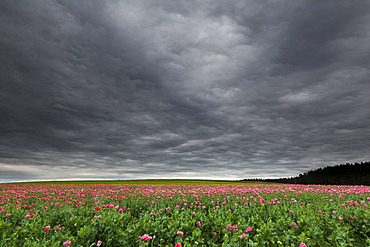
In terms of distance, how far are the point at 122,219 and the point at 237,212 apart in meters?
4.68

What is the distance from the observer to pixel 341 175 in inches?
3204

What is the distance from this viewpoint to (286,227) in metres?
6.46

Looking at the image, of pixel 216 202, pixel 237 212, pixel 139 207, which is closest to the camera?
pixel 237 212

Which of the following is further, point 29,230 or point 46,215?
point 46,215

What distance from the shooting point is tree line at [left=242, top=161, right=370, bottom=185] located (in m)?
73.1

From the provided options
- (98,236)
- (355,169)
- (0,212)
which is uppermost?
(355,169)

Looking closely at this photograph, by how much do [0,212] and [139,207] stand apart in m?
5.34

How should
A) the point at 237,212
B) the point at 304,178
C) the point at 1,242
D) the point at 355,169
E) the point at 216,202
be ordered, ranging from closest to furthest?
the point at 1,242
the point at 237,212
the point at 216,202
the point at 355,169
the point at 304,178

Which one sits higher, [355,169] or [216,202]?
[355,169]

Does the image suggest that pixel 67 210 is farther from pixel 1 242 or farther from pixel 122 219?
pixel 1 242

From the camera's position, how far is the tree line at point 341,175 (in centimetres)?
7314

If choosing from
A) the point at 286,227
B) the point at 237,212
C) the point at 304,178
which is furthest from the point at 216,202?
the point at 304,178

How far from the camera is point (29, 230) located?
580 cm

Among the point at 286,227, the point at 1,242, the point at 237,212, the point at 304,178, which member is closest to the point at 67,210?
the point at 1,242
